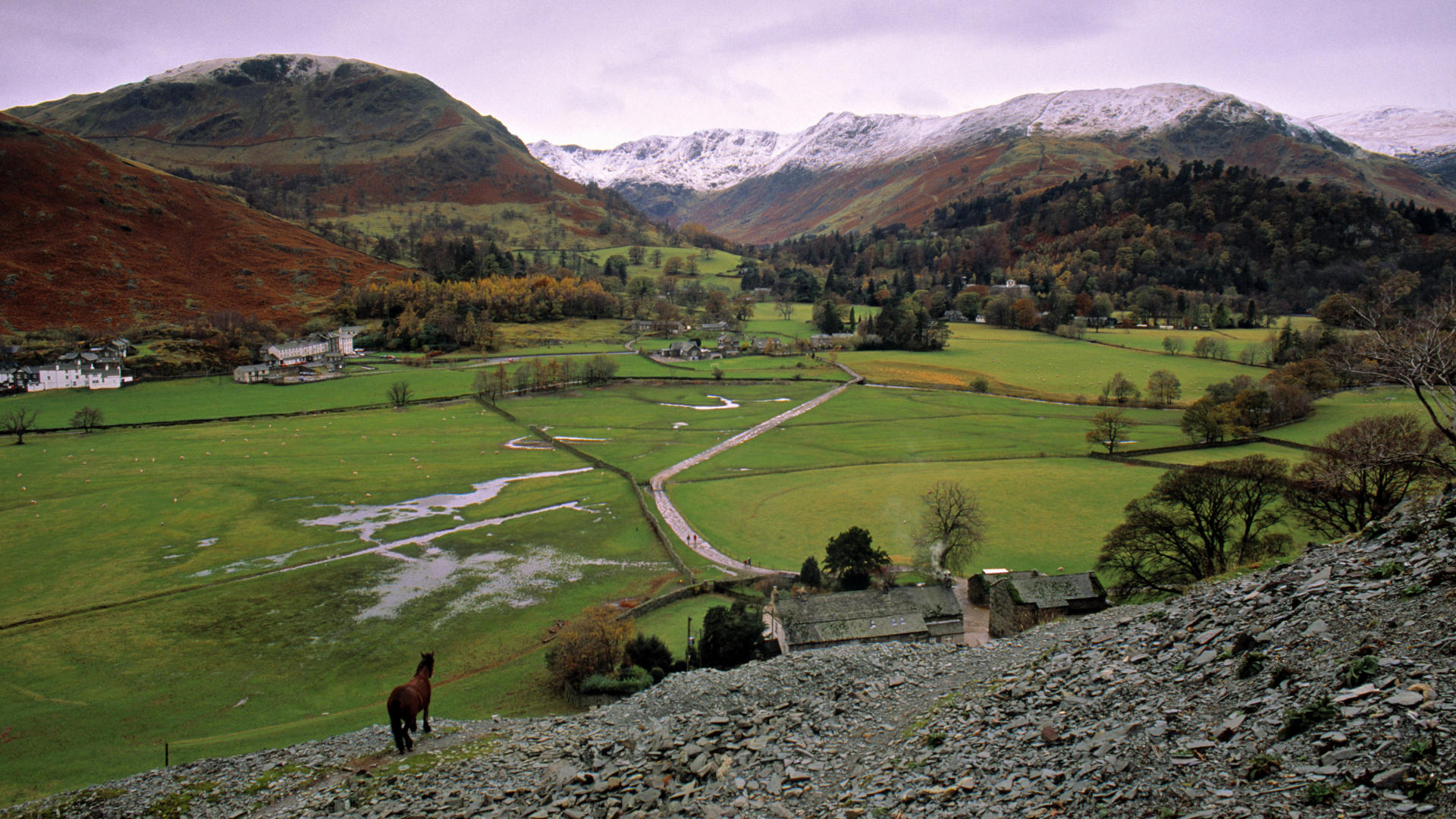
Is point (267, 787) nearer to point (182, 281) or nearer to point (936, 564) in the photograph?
point (936, 564)

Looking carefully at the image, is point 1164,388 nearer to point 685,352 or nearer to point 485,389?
point 685,352

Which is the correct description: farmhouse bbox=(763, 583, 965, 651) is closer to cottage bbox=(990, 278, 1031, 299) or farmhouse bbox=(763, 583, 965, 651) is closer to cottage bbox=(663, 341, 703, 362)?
cottage bbox=(663, 341, 703, 362)

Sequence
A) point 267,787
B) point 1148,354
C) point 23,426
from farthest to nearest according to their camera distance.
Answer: point 1148,354 < point 23,426 < point 267,787

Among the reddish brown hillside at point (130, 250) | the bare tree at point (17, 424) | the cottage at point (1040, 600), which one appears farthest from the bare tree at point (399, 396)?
the cottage at point (1040, 600)

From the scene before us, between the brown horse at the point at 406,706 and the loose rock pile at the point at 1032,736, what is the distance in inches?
20.6

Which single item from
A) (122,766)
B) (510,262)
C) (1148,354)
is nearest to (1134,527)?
(122,766)

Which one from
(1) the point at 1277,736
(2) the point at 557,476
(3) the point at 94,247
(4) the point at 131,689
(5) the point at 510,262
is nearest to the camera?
(1) the point at 1277,736

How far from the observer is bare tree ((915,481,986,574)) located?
1553 inches

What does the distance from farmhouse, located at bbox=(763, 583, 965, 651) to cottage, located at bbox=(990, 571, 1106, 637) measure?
6.41 feet

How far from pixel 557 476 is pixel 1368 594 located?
2314 inches

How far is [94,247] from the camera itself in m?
145

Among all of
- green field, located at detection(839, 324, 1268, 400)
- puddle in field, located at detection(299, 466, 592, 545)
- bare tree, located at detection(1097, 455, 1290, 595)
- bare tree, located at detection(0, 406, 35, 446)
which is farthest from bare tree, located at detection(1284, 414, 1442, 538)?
bare tree, located at detection(0, 406, 35, 446)

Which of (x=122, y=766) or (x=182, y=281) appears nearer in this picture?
(x=122, y=766)

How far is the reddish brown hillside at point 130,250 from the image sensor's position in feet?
431
